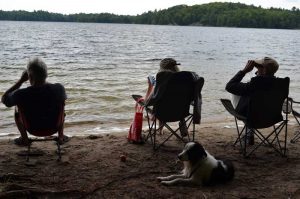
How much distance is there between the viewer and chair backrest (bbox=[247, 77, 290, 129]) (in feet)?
19.6

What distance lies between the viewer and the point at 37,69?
5.41 meters

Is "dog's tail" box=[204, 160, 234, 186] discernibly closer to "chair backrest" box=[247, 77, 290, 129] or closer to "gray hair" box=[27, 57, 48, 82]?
"chair backrest" box=[247, 77, 290, 129]

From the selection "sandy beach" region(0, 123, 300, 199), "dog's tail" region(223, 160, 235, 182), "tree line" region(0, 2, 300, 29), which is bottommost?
"tree line" region(0, 2, 300, 29)

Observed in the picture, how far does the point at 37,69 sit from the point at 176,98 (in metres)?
2.09

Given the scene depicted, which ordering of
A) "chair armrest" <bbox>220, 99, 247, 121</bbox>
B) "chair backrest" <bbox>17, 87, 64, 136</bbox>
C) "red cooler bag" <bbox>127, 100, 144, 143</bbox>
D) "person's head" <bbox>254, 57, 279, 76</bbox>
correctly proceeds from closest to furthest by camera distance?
1. "chair backrest" <bbox>17, 87, 64, 136</bbox>
2. "person's head" <bbox>254, 57, 279, 76</bbox>
3. "chair armrest" <bbox>220, 99, 247, 121</bbox>
4. "red cooler bag" <bbox>127, 100, 144, 143</bbox>

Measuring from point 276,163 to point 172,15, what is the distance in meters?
162

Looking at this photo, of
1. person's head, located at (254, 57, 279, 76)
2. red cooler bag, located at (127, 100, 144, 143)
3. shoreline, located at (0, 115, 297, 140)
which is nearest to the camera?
person's head, located at (254, 57, 279, 76)

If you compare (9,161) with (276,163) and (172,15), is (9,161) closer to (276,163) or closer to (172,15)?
(276,163)

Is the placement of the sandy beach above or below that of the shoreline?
above

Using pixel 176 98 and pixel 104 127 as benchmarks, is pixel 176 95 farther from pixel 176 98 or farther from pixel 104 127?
pixel 104 127

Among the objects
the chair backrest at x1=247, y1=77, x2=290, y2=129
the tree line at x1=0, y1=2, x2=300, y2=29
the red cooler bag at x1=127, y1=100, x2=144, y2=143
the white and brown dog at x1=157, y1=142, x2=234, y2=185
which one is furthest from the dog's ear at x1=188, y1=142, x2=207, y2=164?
the tree line at x1=0, y1=2, x2=300, y2=29

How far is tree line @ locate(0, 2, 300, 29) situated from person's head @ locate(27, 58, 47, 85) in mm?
149122

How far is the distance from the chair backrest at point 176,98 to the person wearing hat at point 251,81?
59 centimetres

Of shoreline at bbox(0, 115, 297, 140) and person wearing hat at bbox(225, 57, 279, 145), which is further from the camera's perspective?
shoreline at bbox(0, 115, 297, 140)
